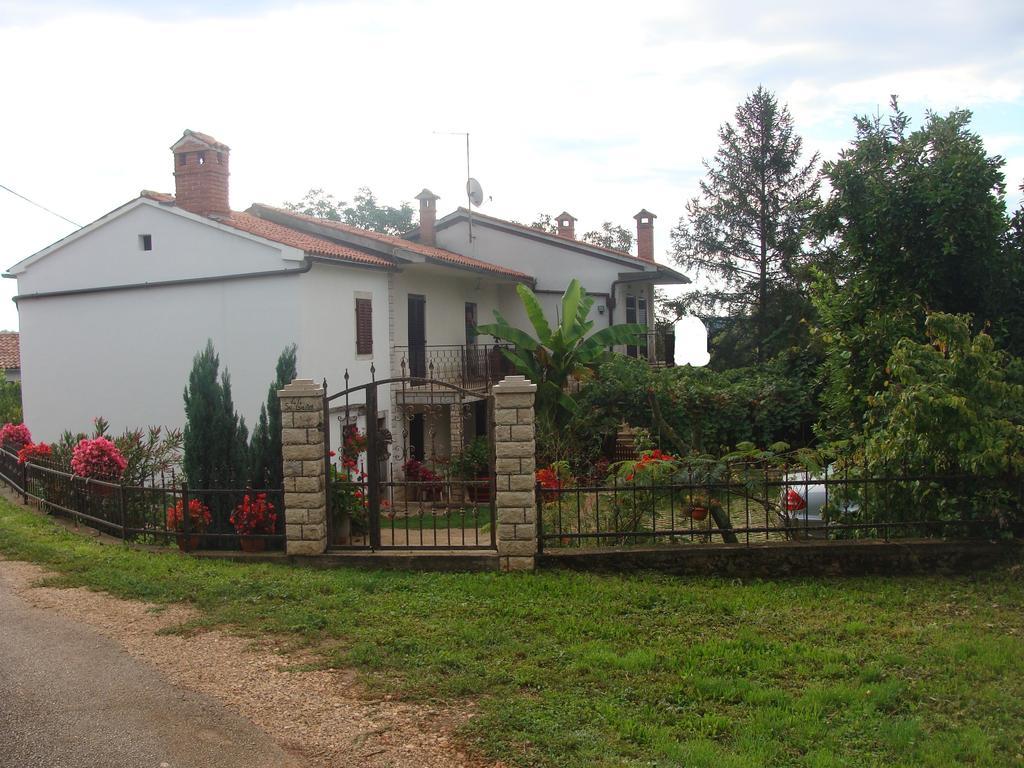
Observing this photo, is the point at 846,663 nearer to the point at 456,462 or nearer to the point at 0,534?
the point at 0,534

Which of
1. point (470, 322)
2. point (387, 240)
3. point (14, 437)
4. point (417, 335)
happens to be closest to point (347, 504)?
point (417, 335)

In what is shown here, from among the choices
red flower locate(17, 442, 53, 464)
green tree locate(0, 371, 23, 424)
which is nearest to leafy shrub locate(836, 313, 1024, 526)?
red flower locate(17, 442, 53, 464)

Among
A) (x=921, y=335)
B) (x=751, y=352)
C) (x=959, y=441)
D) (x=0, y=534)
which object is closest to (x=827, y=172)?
(x=921, y=335)

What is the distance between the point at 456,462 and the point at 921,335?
33.3 feet

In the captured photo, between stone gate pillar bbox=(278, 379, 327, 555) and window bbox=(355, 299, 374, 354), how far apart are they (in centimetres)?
890

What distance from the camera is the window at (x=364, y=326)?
60.6 ft

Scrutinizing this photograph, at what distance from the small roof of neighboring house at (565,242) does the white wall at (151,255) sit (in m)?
11.1

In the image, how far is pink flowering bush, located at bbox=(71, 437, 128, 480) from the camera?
12070 millimetres

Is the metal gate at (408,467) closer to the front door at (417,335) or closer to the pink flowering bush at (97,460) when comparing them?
the front door at (417,335)

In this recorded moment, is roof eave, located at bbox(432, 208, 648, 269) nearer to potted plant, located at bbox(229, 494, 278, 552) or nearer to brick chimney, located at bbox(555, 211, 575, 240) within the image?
brick chimney, located at bbox(555, 211, 575, 240)

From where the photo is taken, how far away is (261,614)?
7820mm

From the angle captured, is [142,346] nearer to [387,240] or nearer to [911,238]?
[387,240]

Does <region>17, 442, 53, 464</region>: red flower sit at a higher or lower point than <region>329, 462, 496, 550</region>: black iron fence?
higher

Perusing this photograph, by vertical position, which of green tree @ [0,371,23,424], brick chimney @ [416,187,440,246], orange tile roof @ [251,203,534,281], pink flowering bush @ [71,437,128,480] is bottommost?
pink flowering bush @ [71,437,128,480]
